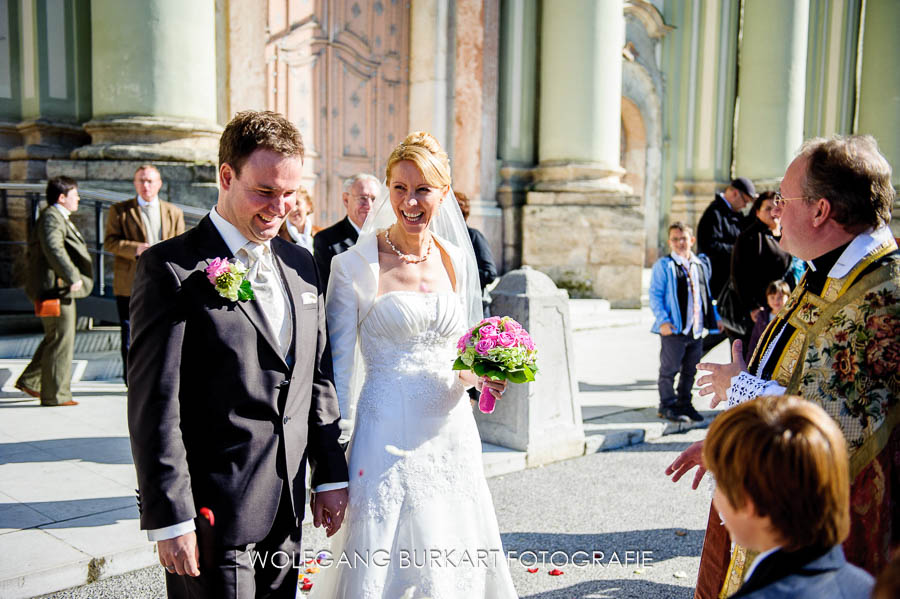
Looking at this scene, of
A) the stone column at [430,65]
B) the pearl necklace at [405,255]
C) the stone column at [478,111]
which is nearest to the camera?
the pearl necklace at [405,255]

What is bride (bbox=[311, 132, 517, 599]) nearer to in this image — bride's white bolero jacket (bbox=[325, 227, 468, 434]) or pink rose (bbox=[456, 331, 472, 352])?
bride's white bolero jacket (bbox=[325, 227, 468, 434])

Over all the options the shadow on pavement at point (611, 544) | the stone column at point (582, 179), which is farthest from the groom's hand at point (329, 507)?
the stone column at point (582, 179)

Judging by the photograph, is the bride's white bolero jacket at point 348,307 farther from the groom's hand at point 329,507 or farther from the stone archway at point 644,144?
the stone archway at point 644,144

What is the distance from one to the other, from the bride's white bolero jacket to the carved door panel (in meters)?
7.46

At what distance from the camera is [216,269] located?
2234mm

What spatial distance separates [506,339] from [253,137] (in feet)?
3.76

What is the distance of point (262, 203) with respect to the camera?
231 centimetres

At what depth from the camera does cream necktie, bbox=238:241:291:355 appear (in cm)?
243

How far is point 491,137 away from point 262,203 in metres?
10.2

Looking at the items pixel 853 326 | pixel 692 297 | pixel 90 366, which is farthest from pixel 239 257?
pixel 90 366

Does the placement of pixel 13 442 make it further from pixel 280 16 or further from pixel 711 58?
pixel 711 58

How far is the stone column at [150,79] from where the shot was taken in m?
7.84

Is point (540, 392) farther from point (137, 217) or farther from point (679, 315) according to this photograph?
point (137, 217)

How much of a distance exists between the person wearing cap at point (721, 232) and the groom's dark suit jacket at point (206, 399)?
19.2 feet
